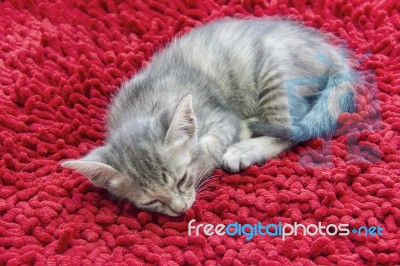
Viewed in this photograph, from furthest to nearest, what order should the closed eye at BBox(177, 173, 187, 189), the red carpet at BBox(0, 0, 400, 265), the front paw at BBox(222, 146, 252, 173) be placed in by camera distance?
the front paw at BBox(222, 146, 252, 173) < the closed eye at BBox(177, 173, 187, 189) < the red carpet at BBox(0, 0, 400, 265)

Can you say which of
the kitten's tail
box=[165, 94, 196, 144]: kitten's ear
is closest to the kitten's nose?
box=[165, 94, 196, 144]: kitten's ear

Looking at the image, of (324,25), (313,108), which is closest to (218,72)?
(313,108)

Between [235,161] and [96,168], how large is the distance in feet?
1.52

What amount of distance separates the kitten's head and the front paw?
178mm

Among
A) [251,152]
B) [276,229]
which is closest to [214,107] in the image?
[251,152]

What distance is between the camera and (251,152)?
5.64ft

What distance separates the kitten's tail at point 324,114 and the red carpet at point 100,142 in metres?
0.05

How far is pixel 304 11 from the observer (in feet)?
7.43

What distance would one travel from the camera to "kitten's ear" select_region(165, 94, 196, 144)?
4.78ft

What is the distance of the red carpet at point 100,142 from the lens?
1418 millimetres

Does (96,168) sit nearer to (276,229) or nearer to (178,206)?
(178,206)

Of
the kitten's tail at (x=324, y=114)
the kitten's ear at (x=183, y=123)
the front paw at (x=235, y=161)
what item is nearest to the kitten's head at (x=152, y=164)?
the kitten's ear at (x=183, y=123)

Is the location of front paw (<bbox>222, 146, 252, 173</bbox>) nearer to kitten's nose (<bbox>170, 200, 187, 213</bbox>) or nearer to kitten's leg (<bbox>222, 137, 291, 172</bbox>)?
kitten's leg (<bbox>222, 137, 291, 172</bbox>)

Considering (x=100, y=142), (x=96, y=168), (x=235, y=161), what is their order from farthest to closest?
(x=100, y=142), (x=235, y=161), (x=96, y=168)
